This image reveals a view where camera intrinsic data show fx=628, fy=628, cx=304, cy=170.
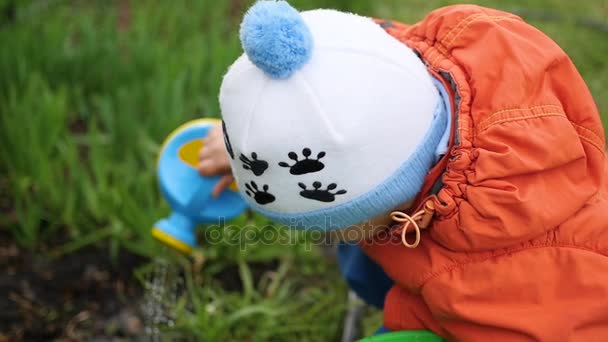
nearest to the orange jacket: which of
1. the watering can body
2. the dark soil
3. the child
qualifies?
the child

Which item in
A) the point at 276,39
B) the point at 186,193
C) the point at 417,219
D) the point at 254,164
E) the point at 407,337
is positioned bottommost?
the point at 407,337

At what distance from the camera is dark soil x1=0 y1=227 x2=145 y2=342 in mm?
1499

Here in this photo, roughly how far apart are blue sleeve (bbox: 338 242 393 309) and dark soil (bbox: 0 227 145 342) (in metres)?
0.55

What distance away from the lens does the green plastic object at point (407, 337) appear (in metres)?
1.03

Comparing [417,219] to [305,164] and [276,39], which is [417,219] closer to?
[305,164]

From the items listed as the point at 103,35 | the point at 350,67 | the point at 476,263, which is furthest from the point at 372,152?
the point at 103,35

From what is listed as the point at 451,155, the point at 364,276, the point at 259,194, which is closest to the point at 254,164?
the point at 259,194

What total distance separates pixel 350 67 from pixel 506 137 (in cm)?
26

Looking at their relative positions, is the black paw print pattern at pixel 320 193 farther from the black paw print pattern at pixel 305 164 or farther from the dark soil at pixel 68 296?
the dark soil at pixel 68 296

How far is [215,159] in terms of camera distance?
1246mm

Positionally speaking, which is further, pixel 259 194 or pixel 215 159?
pixel 215 159

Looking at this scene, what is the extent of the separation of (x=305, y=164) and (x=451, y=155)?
0.24m
